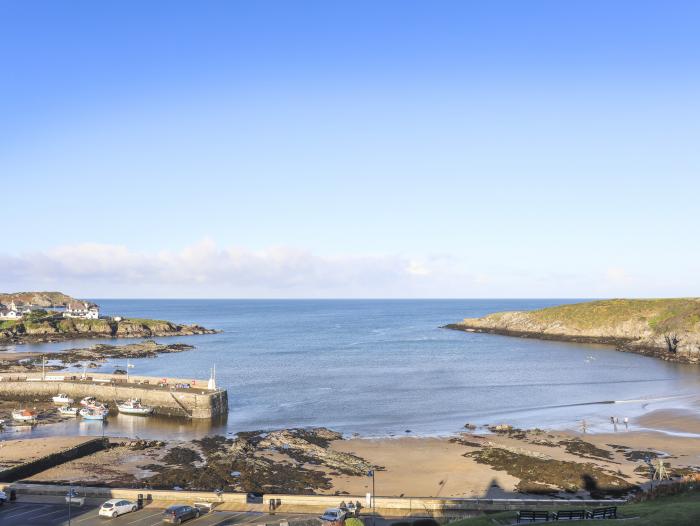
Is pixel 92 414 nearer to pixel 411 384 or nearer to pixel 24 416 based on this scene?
pixel 24 416

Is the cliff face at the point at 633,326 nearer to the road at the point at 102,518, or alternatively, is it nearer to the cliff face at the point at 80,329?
the cliff face at the point at 80,329

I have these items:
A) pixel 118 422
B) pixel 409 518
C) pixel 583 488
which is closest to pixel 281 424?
pixel 118 422

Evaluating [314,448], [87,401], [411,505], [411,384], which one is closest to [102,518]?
[411,505]

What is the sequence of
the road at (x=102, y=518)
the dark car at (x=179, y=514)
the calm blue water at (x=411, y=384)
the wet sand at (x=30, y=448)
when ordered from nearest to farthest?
the dark car at (x=179, y=514) → the road at (x=102, y=518) → the wet sand at (x=30, y=448) → the calm blue water at (x=411, y=384)

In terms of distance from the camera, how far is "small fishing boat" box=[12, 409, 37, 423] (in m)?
70.0

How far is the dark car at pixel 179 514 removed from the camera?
1213 inches

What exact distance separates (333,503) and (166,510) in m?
9.30

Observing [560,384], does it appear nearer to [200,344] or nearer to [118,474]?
[118,474]

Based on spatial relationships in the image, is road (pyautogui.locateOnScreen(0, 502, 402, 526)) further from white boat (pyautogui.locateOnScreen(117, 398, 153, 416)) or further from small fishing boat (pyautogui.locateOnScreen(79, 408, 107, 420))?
white boat (pyautogui.locateOnScreen(117, 398, 153, 416))

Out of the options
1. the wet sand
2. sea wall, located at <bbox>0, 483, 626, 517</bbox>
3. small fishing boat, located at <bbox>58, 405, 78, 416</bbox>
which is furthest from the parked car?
small fishing boat, located at <bbox>58, 405, 78, 416</bbox>

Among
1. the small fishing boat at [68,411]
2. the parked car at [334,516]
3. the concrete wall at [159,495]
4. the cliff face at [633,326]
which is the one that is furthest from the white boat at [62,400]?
the cliff face at [633,326]

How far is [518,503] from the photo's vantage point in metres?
34.7

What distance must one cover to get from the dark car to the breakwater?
4225 cm

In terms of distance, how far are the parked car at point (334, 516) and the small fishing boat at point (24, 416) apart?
5318 centimetres
